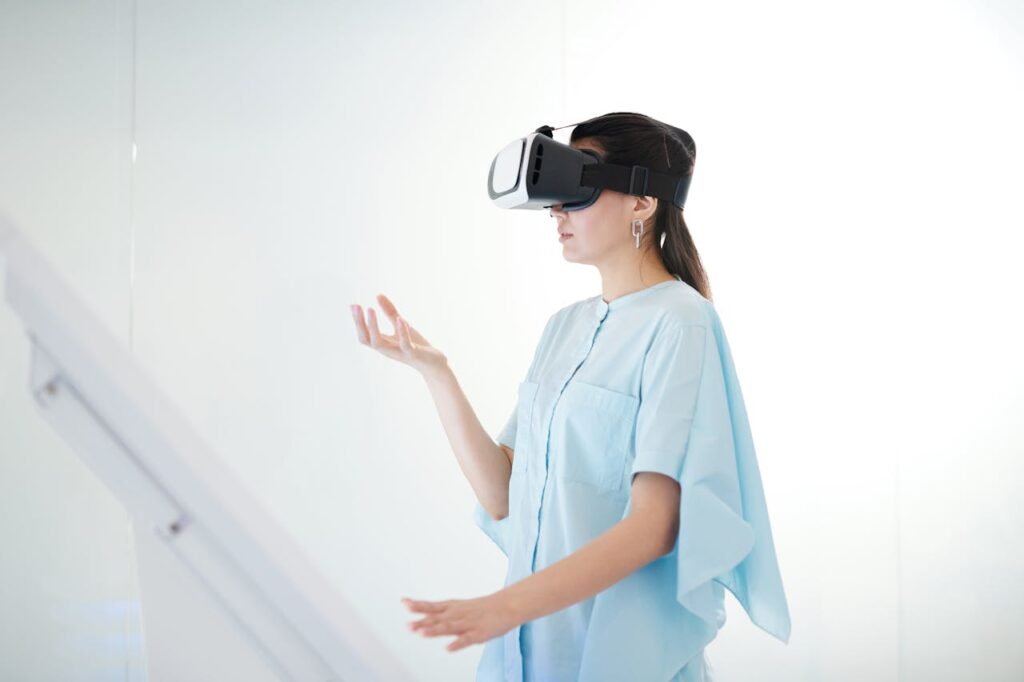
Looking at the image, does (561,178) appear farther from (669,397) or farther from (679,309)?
(669,397)

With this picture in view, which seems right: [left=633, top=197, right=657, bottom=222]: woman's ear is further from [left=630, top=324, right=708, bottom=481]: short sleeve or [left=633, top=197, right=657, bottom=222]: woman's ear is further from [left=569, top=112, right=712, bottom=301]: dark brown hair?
[left=630, top=324, right=708, bottom=481]: short sleeve

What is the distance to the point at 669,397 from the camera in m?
1.13

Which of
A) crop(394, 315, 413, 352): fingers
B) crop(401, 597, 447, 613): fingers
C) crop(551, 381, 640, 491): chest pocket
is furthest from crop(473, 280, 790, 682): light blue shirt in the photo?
crop(401, 597, 447, 613): fingers

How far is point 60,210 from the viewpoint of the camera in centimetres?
228

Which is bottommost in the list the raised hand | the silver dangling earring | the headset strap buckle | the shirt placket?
the shirt placket

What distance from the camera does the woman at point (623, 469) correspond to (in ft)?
3.56

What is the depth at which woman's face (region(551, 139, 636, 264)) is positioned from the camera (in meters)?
1.31

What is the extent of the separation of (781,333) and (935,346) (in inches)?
19.8

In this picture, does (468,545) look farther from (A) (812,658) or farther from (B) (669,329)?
(B) (669,329)

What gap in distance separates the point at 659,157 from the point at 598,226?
143 mm

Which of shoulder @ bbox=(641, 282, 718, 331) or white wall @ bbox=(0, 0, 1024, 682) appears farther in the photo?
white wall @ bbox=(0, 0, 1024, 682)

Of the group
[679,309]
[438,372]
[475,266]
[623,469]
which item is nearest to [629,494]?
[623,469]

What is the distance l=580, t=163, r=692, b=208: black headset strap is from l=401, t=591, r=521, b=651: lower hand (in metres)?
0.64

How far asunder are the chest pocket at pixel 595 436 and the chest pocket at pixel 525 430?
95 mm
